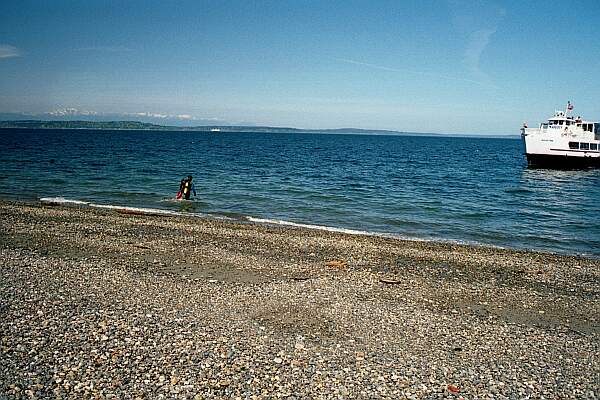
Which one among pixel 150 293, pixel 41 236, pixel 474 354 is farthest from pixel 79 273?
pixel 474 354

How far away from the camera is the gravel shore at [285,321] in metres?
7.14

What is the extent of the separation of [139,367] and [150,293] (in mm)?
3721

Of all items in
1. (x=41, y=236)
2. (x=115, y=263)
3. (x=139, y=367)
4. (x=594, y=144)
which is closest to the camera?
(x=139, y=367)

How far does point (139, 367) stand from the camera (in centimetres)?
730

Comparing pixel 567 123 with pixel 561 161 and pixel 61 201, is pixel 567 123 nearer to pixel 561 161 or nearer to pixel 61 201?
pixel 561 161

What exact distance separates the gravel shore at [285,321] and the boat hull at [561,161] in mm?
46594

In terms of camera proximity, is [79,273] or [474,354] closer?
[474,354]

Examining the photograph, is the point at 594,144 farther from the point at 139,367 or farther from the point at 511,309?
the point at 139,367

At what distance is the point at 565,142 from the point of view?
56750 millimetres

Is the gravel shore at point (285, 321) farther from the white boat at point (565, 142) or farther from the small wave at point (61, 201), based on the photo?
the white boat at point (565, 142)

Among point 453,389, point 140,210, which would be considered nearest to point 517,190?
point 140,210

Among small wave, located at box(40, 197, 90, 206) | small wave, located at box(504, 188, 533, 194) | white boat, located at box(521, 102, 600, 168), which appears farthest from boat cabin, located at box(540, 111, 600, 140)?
small wave, located at box(40, 197, 90, 206)

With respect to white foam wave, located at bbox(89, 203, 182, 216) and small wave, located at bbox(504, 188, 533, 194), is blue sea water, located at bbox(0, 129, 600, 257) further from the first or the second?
white foam wave, located at bbox(89, 203, 182, 216)

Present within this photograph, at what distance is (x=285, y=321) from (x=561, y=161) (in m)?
58.5
